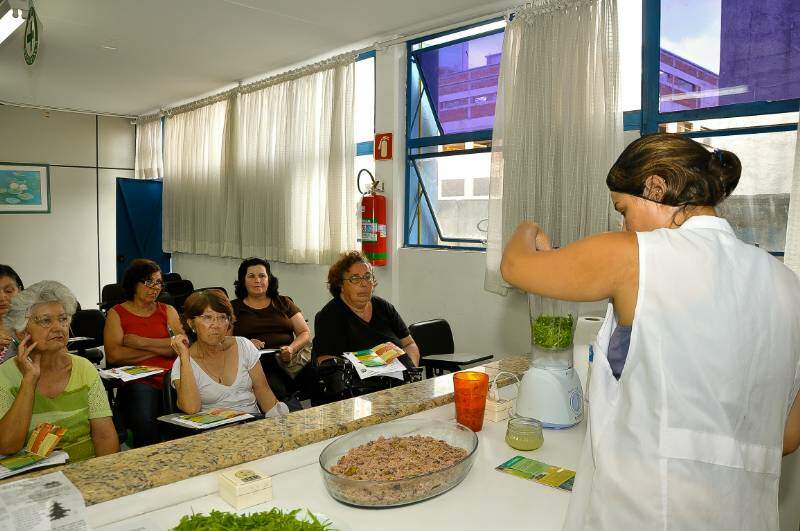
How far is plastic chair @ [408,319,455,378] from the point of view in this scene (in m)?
3.85

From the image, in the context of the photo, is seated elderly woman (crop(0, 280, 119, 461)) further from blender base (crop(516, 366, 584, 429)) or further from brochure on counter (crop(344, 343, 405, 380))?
blender base (crop(516, 366, 584, 429))

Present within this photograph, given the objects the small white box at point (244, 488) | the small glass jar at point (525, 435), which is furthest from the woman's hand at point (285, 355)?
the small white box at point (244, 488)

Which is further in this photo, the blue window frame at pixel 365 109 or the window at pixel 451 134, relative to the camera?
the blue window frame at pixel 365 109

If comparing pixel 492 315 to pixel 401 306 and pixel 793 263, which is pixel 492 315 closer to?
pixel 401 306

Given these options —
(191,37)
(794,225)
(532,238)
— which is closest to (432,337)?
(794,225)

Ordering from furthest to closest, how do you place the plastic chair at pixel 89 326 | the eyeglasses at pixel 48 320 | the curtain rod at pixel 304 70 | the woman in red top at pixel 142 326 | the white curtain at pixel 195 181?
the white curtain at pixel 195 181 < the curtain rod at pixel 304 70 < the plastic chair at pixel 89 326 < the woman in red top at pixel 142 326 < the eyeglasses at pixel 48 320

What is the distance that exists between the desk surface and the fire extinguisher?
3.58 m

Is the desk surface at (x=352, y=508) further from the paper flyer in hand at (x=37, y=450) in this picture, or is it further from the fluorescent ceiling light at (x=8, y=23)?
the fluorescent ceiling light at (x=8, y=23)

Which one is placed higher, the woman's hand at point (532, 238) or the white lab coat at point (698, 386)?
the woman's hand at point (532, 238)

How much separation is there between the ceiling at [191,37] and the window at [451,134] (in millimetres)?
225

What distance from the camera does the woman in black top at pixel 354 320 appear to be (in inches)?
136

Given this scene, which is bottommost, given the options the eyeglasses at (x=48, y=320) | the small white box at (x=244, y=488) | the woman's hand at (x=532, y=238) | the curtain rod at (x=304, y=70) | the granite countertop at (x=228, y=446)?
the small white box at (x=244, y=488)

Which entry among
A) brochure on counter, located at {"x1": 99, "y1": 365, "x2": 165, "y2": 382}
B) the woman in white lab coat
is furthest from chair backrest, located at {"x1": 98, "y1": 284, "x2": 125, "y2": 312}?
the woman in white lab coat

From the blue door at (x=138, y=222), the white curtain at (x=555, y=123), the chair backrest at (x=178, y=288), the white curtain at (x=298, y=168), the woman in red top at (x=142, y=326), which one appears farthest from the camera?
the blue door at (x=138, y=222)
